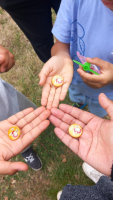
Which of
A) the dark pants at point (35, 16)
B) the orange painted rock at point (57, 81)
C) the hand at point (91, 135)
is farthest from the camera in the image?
the dark pants at point (35, 16)

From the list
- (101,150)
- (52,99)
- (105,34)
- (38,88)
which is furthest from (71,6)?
(38,88)

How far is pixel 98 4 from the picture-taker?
1.37 meters

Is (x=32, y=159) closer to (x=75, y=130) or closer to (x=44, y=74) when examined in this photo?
(x=75, y=130)

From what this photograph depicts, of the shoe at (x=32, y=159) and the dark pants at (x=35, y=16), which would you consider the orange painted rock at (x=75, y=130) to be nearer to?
the shoe at (x=32, y=159)

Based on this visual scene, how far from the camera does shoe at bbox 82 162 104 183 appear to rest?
2.44 metres

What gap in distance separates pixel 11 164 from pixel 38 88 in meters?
2.33

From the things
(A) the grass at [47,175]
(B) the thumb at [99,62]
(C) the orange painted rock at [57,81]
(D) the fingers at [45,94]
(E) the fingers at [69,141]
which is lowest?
(A) the grass at [47,175]

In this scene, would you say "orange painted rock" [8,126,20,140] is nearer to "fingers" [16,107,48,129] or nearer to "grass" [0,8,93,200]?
"fingers" [16,107,48,129]

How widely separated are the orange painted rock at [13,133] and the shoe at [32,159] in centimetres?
115

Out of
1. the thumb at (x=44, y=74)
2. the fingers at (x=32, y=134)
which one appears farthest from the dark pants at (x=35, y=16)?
the fingers at (x=32, y=134)

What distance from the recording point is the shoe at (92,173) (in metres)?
2.44

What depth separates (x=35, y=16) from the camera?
7.02 feet

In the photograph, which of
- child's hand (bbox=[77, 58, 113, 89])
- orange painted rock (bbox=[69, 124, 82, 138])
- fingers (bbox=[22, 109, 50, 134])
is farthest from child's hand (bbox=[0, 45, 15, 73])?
orange painted rock (bbox=[69, 124, 82, 138])

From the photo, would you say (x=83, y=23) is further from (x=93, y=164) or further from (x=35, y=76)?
(x=35, y=76)
